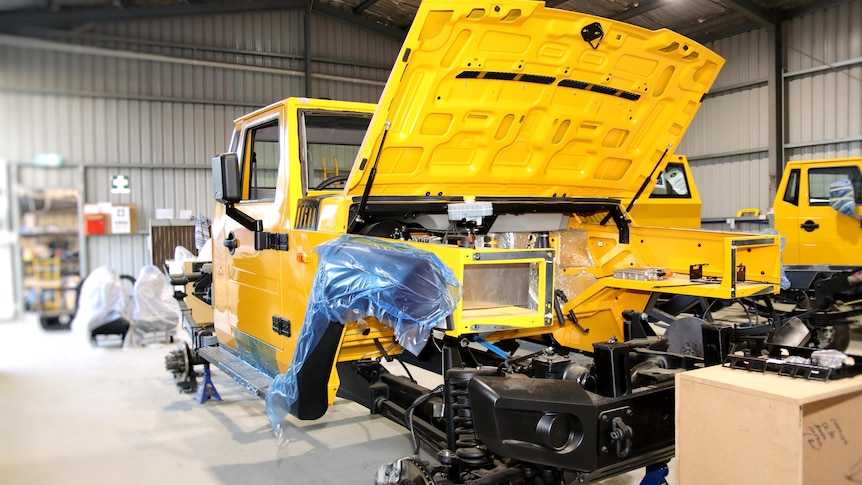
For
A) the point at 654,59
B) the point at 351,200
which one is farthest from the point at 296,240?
the point at 654,59

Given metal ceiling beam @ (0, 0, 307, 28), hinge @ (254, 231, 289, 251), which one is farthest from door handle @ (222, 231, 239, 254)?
metal ceiling beam @ (0, 0, 307, 28)

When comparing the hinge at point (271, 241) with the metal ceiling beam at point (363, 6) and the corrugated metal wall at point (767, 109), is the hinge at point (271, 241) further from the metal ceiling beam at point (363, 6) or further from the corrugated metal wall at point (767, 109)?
the corrugated metal wall at point (767, 109)

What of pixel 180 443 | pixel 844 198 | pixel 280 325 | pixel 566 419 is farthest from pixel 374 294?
pixel 844 198

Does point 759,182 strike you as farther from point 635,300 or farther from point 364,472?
point 364,472

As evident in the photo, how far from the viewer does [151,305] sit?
24.1 ft

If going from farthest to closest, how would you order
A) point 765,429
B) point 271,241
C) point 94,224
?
point 271,241 < point 765,429 < point 94,224

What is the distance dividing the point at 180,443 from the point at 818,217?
7880 mm

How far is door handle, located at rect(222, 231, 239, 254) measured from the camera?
402 cm

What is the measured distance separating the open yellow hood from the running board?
115cm

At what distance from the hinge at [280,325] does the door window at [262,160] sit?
2.55 ft

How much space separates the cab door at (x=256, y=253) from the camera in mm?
3453

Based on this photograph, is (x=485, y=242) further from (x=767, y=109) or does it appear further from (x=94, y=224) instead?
(x=767, y=109)

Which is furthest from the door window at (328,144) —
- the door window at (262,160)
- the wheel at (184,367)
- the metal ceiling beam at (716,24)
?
the metal ceiling beam at (716,24)

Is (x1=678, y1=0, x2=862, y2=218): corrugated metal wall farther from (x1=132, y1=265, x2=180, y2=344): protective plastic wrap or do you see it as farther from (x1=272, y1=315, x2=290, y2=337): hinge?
(x1=272, y1=315, x2=290, y2=337): hinge
